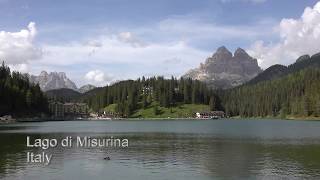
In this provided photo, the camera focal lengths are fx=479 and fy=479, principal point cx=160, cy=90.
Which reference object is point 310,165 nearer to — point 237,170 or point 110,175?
point 237,170

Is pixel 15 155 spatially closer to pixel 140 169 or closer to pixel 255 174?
pixel 140 169

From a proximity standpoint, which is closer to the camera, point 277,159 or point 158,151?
point 277,159

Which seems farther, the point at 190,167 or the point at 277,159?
the point at 277,159

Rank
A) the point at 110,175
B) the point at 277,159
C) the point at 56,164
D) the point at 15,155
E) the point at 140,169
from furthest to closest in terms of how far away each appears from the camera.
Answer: the point at 15,155
the point at 277,159
the point at 56,164
the point at 140,169
the point at 110,175

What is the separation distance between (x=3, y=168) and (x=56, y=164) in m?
8.25

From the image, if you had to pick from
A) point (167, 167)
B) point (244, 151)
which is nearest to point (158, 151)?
point (244, 151)

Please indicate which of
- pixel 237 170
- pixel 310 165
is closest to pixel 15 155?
pixel 237 170

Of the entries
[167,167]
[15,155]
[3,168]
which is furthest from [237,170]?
[15,155]

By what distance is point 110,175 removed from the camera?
2522 inches

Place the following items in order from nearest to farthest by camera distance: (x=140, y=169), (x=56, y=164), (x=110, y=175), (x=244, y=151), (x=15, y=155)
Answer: (x=110, y=175) < (x=140, y=169) < (x=56, y=164) < (x=15, y=155) < (x=244, y=151)

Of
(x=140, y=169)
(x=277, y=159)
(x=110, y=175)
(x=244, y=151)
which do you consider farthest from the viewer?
(x=244, y=151)

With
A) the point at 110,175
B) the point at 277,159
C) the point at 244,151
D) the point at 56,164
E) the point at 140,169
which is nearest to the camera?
the point at 110,175

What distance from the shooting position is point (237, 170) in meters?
67.8

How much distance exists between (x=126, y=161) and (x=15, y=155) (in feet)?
74.8
